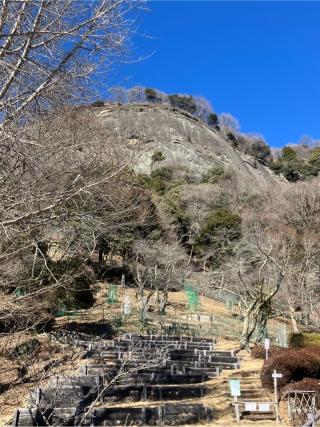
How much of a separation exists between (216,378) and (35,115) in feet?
30.4

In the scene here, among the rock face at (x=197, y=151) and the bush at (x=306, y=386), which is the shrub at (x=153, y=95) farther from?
the bush at (x=306, y=386)

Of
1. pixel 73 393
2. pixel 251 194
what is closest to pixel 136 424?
pixel 73 393

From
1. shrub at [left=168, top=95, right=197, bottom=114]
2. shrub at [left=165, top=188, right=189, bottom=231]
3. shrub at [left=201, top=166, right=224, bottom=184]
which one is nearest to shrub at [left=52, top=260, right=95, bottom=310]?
shrub at [left=165, top=188, right=189, bottom=231]

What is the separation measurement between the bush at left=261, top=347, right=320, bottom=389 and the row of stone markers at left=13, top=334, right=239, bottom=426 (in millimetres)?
1542

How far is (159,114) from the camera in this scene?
56.5 meters

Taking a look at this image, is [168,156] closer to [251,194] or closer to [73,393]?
[251,194]

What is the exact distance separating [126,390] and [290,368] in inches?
170

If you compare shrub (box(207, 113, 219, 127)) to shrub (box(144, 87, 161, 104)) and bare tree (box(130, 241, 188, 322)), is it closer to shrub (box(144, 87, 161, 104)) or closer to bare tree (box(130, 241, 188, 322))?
shrub (box(144, 87, 161, 104))

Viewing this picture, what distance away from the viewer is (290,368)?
1132 centimetres

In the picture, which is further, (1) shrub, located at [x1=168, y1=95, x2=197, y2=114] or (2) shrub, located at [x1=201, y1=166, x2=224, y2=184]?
(1) shrub, located at [x1=168, y1=95, x2=197, y2=114]

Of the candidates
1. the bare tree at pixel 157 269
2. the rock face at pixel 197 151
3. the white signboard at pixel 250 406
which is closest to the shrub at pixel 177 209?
the bare tree at pixel 157 269

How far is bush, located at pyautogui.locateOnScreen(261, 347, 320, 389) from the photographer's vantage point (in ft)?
36.8

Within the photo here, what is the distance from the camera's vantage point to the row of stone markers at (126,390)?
773 cm

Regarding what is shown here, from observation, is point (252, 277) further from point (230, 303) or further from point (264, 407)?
point (264, 407)
